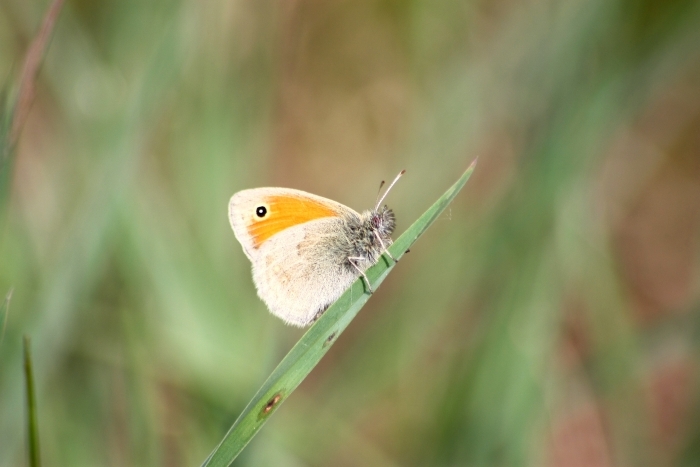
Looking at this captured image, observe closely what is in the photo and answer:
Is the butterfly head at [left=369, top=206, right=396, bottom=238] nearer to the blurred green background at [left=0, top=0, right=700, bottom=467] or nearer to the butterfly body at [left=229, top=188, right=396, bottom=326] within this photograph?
the butterfly body at [left=229, top=188, right=396, bottom=326]

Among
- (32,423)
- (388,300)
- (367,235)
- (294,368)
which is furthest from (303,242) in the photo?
(32,423)

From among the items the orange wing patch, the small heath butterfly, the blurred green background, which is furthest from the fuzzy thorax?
the blurred green background

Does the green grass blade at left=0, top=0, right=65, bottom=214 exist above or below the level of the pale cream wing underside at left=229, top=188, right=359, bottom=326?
above

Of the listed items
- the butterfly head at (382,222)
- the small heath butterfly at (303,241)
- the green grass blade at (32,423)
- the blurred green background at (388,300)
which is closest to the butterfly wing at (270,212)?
the small heath butterfly at (303,241)

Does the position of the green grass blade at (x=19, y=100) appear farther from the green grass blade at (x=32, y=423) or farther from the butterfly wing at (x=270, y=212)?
the butterfly wing at (x=270, y=212)

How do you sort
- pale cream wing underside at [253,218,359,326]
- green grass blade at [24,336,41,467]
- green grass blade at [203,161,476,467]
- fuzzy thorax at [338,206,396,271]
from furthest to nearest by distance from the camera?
1. fuzzy thorax at [338,206,396,271]
2. pale cream wing underside at [253,218,359,326]
3. green grass blade at [203,161,476,467]
4. green grass blade at [24,336,41,467]

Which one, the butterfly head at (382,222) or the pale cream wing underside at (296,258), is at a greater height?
the butterfly head at (382,222)

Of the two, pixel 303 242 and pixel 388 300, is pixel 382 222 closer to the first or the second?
pixel 303 242
